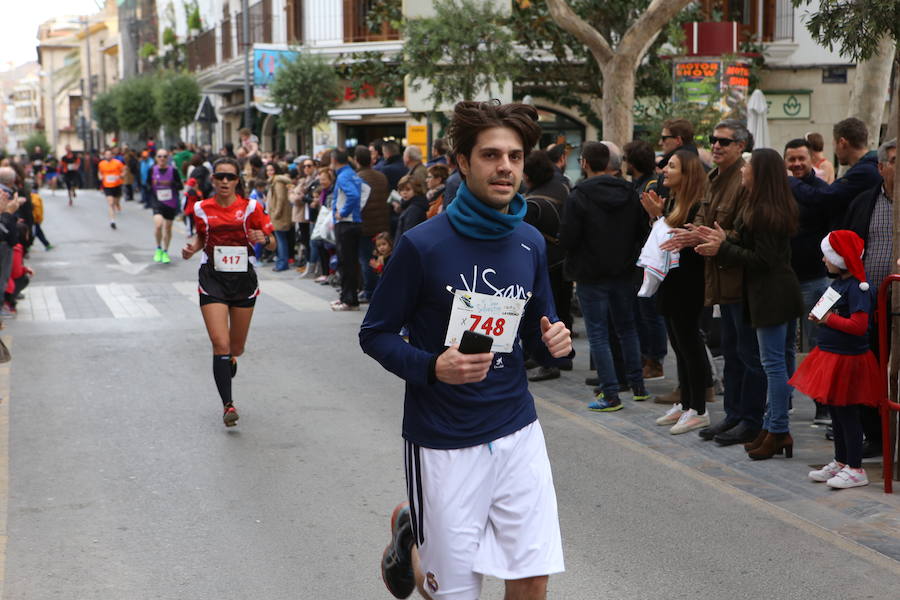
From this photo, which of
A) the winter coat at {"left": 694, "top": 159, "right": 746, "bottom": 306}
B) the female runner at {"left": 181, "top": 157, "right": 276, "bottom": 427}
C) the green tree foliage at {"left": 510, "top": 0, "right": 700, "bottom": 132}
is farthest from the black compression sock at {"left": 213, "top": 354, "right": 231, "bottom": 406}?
the green tree foliage at {"left": 510, "top": 0, "right": 700, "bottom": 132}

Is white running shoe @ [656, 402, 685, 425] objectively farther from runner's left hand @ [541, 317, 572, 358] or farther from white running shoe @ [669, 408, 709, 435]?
runner's left hand @ [541, 317, 572, 358]

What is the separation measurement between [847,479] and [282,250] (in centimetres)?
1381

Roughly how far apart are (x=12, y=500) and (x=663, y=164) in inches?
195

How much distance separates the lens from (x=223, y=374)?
8.14 meters

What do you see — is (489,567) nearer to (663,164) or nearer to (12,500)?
(12,500)

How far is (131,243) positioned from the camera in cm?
2433

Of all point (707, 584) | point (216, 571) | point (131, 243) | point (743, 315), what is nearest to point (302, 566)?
point (216, 571)

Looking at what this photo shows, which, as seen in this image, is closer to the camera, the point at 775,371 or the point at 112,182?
the point at 775,371

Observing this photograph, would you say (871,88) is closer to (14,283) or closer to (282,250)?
(282,250)

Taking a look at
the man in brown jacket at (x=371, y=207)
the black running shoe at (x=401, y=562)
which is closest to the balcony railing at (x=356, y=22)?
the man in brown jacket at (x=371, y=207)

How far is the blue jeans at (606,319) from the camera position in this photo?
28.2ft

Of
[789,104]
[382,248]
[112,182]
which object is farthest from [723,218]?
[112,182]

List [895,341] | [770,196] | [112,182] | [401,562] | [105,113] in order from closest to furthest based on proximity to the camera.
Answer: [401,562], [895,341], [770,196], [112,182], [105,113]

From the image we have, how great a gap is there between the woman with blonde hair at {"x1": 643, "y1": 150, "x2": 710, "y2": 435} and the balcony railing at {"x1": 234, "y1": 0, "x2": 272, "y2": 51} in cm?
2986
